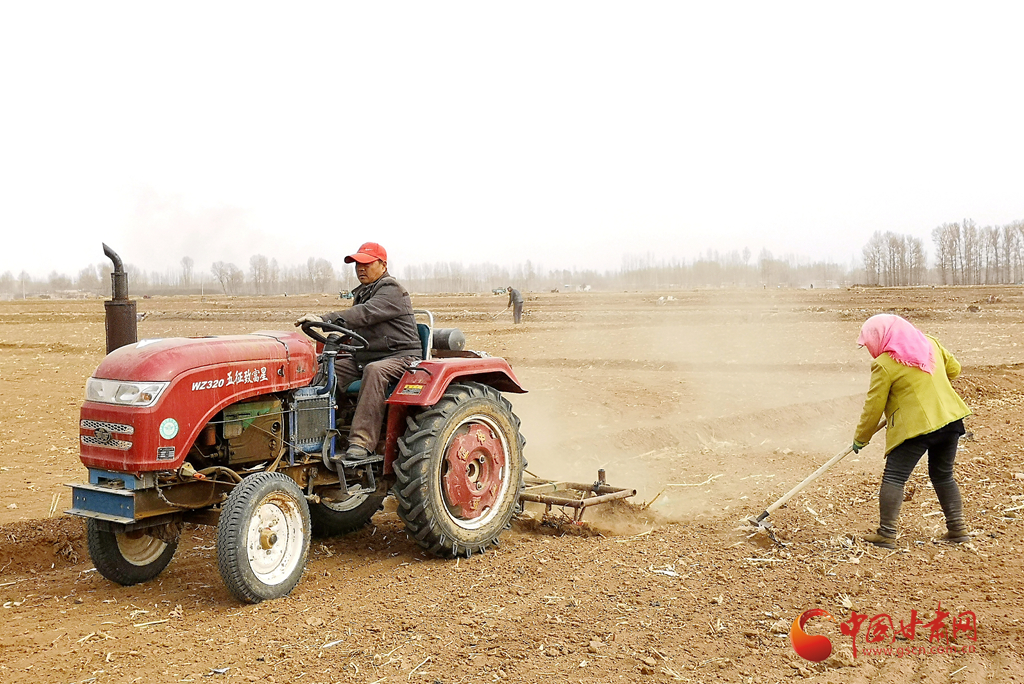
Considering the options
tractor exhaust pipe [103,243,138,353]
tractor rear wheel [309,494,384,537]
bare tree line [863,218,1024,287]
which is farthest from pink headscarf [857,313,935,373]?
bare tree line [863,218,1024,287]

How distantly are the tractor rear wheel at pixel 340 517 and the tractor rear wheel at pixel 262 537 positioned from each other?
1326mm

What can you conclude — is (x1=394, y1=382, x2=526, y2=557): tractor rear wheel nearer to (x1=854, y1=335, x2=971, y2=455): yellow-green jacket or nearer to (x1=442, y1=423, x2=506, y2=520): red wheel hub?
(x1=442, y1=423, x2=506, y2=520): red wheel hub

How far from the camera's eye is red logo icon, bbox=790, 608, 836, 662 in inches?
155

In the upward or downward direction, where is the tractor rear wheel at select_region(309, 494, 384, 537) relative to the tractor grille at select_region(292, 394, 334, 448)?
downward

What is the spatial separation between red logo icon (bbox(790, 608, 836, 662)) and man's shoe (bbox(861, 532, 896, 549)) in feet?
5.10

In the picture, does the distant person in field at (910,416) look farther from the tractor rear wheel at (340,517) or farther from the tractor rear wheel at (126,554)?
the tractor rear wheel at (126,554)

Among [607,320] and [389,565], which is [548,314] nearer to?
[607,320]

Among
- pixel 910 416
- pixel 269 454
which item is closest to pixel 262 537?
pixel 269 454

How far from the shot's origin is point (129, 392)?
15.1 feet

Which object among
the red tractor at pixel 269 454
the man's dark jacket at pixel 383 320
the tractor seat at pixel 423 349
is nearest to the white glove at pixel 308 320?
the red tractor at pixel 269 454

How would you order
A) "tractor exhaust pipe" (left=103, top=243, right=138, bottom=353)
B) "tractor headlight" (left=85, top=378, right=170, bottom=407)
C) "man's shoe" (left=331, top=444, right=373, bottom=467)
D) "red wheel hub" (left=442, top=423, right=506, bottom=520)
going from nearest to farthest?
"tractor headlight" (left=85, top=378, right=170, bottom=407)
"man's shoe" (left=331, top=444, right=373, bottom=467)
"red wheel hub" (left=442, top=423, right=506, bottom=520)
"tractor exhaust pipe" (left=103, top=243, right=138, bottom=353)

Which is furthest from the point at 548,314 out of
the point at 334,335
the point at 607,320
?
the point at 334,335

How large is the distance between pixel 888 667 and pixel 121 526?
14.2ft

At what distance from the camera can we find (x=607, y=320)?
108ft
